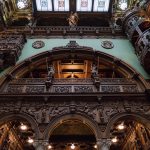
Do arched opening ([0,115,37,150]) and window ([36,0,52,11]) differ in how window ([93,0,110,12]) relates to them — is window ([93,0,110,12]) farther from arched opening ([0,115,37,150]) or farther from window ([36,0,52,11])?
arched opening ([0,115,37,150])

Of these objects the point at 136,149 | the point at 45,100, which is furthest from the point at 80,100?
the point at 136,149

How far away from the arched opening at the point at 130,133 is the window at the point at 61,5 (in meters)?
10.8

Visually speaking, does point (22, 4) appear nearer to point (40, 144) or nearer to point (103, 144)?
point (40, 144)

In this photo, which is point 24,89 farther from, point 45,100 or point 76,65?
point 76,65

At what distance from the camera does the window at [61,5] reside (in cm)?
1752

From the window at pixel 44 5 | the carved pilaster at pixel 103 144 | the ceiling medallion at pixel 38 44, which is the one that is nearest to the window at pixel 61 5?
the window at pixel 44 5

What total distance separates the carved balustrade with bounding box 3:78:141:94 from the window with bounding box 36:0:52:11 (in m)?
8.54

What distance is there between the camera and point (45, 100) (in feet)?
33.0

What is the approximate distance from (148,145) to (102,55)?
224 inches

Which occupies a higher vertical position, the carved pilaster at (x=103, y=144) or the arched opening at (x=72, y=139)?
the arched opening at (x=72, y=139)

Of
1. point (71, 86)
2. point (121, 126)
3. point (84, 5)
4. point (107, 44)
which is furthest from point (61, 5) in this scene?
point (121, 126)

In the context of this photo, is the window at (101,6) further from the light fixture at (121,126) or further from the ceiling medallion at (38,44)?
the light fixture at (121,126)

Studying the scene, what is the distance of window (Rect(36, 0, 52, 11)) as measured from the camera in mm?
17484

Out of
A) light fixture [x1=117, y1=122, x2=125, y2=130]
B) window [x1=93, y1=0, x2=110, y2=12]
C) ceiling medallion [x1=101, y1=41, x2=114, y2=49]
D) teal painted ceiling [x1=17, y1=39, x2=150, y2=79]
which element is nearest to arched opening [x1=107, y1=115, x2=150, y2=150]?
light fixture [x1=117, y1=122, x2=125, y2=130]
